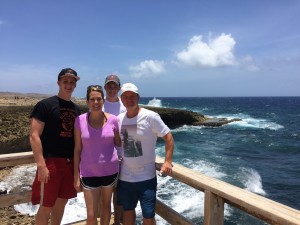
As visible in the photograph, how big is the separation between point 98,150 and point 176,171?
0.85 meters

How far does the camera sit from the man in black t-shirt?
315cm

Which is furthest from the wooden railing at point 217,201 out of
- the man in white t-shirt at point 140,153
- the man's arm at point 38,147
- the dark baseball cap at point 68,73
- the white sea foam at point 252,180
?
the white sea foam at point 252,180

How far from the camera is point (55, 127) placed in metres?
3.26

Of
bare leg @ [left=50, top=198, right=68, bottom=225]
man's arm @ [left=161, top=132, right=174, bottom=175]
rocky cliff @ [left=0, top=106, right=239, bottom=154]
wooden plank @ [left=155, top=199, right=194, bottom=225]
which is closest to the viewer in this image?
wooden plank @ [left=155, top=199, right=194, bottom=225]

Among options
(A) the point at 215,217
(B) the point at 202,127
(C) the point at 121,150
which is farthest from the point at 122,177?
(B) the point at 202,127

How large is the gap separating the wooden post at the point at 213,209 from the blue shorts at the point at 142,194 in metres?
0.76

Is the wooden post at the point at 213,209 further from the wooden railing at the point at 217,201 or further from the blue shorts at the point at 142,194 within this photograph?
the blue shorts at the point at 142,194

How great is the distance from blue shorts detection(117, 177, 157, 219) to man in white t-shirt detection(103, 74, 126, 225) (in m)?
0.71

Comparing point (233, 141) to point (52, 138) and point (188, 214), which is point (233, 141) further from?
point (52, 138)

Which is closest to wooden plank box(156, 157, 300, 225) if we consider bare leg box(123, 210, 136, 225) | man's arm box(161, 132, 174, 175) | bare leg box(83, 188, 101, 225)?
man's arm box(161, 132, 174, 175)

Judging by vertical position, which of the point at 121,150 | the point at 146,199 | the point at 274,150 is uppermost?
the point at 121,150

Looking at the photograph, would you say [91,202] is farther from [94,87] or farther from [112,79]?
[112,79]

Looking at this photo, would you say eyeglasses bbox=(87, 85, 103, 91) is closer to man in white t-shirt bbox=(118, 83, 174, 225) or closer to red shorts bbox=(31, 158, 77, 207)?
man in white t-shirt bbox=(118, 83, 174, 225)

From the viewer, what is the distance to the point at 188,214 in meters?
10.2
